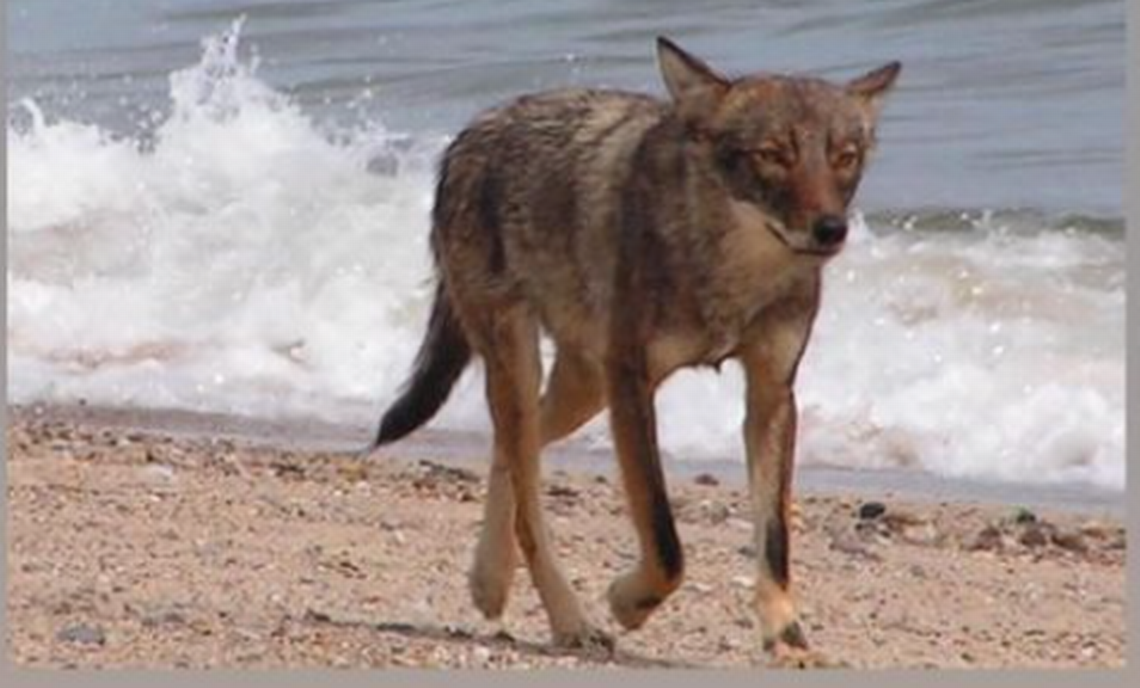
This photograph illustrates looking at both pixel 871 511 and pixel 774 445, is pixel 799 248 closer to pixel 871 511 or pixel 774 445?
pixel 774 445

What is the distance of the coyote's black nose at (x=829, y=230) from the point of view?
7.89 meters

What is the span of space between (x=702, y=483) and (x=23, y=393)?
3065mm

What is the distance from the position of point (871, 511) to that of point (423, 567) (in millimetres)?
1721

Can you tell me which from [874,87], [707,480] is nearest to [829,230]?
[874,87]

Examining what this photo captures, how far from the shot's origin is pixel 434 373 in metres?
9.47

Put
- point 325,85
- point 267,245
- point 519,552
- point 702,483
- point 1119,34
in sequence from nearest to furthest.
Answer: point 519,552, point 702,483, point 267,245, point 1119,34, point 325,85

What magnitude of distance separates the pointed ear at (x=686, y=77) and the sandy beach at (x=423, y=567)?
4.36 feet

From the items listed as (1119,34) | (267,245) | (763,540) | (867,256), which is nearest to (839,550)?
(763,540)

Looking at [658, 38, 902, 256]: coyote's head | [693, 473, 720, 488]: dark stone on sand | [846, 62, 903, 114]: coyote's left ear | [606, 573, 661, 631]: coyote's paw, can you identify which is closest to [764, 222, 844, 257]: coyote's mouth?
[658, 38, 902, 256]: coyote's head

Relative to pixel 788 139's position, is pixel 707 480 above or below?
below

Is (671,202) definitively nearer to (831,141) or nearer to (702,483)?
(831,141)

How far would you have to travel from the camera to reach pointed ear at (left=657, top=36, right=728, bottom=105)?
834 centimetres

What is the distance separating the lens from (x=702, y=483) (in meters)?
11.6

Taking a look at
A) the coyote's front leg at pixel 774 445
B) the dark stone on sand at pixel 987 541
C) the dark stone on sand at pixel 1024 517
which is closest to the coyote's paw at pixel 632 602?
the coyote's front leg at pixel 774 445
